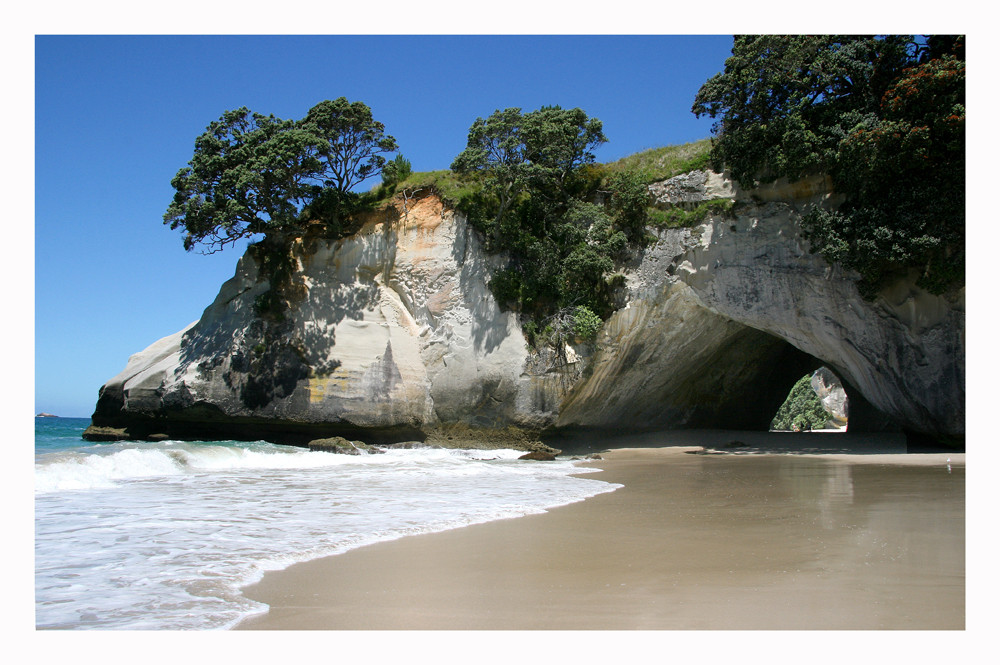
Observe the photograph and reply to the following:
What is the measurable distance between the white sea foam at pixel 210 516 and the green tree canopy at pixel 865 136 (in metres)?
8.44

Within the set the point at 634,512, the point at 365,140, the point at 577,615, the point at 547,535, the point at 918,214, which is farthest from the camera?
the point at 365,140

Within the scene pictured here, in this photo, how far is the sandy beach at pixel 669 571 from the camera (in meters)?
3.44

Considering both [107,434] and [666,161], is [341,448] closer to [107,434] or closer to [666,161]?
[107,434]

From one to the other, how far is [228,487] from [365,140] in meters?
12.7

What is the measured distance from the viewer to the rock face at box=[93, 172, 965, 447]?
15.4 meters

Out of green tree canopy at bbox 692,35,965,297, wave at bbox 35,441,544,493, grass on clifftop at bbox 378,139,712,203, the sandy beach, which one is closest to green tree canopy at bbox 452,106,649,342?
grass on clifftop at bbox 378,139,712,203

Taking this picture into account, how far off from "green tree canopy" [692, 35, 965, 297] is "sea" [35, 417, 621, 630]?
27.4 ft

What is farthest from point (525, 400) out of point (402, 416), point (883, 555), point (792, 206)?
point (883, 555)

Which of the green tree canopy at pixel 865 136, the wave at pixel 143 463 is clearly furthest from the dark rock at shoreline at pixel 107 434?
the green tree canopy at pixel 865 136

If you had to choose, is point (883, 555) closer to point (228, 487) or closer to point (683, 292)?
point (228, 487)

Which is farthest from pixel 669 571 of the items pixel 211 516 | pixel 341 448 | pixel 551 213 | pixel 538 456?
pixel 551 213

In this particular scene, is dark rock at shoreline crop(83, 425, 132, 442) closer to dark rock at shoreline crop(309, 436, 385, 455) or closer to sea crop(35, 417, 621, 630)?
dark rock at shoreline crop(309, 436, 385, 455)

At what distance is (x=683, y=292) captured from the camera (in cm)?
1652

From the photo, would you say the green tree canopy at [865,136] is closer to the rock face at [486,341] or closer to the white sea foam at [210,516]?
the rock face at [486,341]
